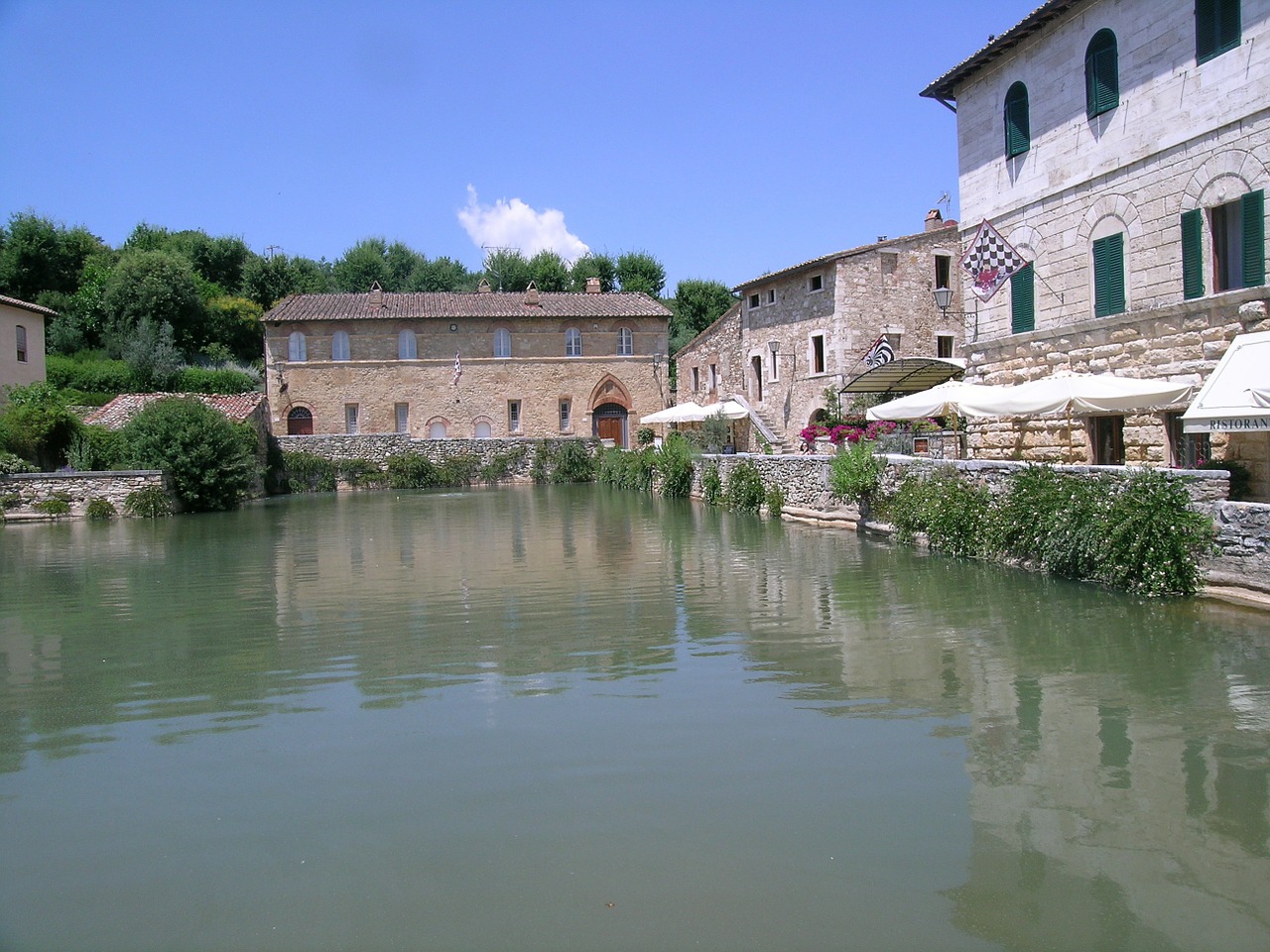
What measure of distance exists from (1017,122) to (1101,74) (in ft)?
6.27

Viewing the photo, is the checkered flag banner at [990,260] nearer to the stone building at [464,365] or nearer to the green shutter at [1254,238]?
the green shutter at [1254,238]

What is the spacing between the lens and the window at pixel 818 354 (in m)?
28.8

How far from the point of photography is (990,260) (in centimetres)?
1574

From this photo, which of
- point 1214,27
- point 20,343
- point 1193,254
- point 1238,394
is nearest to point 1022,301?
point 1193,254

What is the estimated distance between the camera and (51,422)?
2602cm

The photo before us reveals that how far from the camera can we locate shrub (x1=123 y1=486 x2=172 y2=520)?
24453 mm

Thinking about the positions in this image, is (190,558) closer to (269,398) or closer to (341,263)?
(269,398)

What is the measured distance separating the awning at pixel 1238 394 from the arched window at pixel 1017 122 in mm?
5741

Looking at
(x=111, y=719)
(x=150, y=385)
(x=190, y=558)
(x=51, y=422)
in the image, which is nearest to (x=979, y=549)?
(x=111, y=719)

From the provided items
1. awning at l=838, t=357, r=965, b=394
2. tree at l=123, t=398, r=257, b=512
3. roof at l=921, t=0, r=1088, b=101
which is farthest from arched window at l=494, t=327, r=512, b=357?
roof at l=921, t=0, r=1088, b=101

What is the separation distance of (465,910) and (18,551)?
641 inches

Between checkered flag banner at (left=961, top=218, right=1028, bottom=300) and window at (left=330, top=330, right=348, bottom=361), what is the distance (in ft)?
93.2

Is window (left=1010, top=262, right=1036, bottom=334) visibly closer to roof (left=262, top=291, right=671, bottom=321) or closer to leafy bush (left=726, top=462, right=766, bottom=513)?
leafy bush (left=726, top=462, right=766, bottom=513)

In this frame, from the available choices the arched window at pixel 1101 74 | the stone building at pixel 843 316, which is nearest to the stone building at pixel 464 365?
the stone building at pixel 843 316
